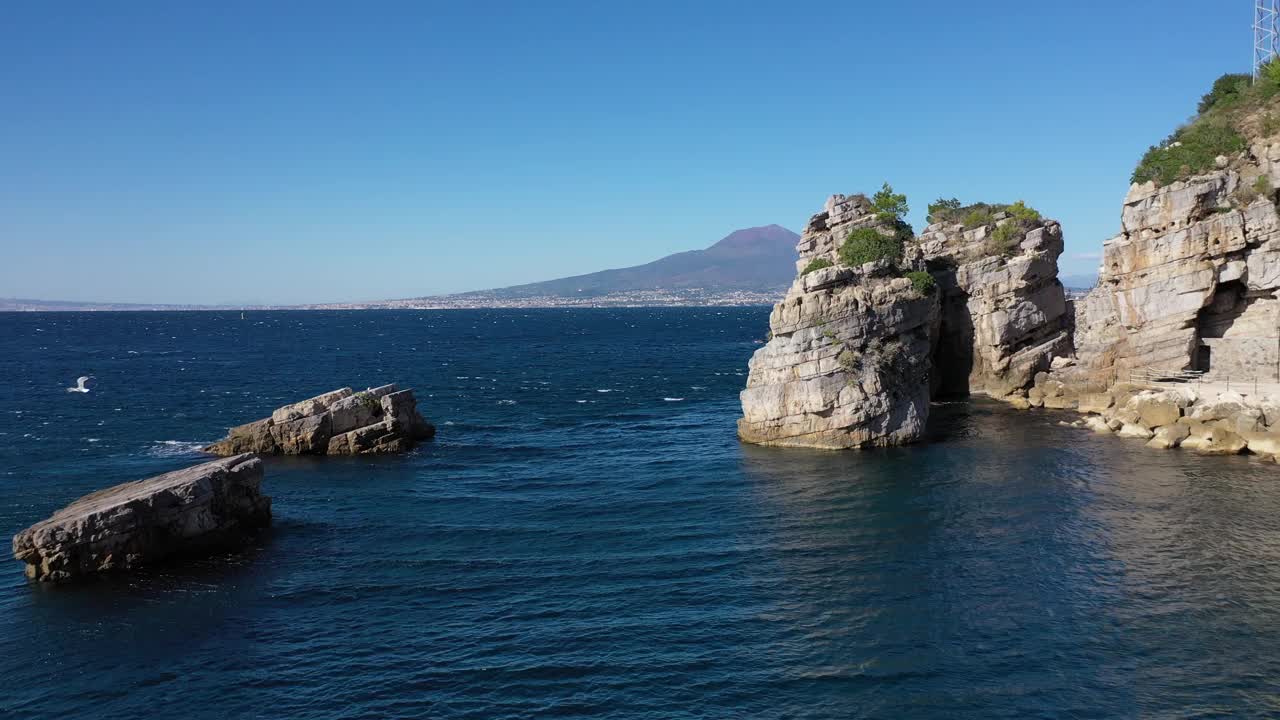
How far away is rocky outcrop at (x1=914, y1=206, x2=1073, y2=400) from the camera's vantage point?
69.9m

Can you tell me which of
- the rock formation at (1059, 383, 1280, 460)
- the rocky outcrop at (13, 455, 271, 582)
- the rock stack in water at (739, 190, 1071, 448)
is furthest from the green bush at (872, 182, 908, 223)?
the rocky outcrop at (13, 455, 271, 582)

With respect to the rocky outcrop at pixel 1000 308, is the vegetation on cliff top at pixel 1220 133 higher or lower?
higher

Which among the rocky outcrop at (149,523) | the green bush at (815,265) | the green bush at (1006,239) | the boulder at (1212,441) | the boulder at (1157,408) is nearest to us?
the rocky outcrop at (149,523)

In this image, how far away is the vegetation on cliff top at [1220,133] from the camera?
61.5 meters

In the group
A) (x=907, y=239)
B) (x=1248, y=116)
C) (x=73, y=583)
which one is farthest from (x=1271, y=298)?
(x=73, y=583)

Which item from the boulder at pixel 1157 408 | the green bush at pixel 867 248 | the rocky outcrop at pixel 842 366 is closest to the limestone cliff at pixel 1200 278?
the boulder at pixel 1157 408

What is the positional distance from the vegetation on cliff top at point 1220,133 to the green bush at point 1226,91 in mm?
120

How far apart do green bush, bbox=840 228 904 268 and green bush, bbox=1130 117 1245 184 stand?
19553mm

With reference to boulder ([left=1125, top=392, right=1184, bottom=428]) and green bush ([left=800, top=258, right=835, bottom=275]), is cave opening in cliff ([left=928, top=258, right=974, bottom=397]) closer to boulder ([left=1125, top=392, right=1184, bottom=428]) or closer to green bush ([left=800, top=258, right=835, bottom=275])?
green bush ([left=800, top=258, right=835, bottom=275])

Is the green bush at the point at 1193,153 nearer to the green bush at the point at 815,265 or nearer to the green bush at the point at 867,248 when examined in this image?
the green bush at the point at 867,248

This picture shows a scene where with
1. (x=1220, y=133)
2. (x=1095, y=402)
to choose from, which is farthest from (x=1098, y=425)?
A: (x=1220, y=133)

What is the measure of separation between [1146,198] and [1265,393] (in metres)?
Answer: 16.9

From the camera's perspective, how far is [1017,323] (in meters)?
69.9

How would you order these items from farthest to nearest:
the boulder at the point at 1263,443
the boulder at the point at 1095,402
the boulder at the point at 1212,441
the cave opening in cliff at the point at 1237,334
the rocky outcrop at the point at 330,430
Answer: the boulder at the point at 1095,402
the rocky outcrop at the point at 330,430
the cave opening in cliff at the point at 1237,334
the boulder at the point at 1212,441
the boulder at the point at 1263,443
